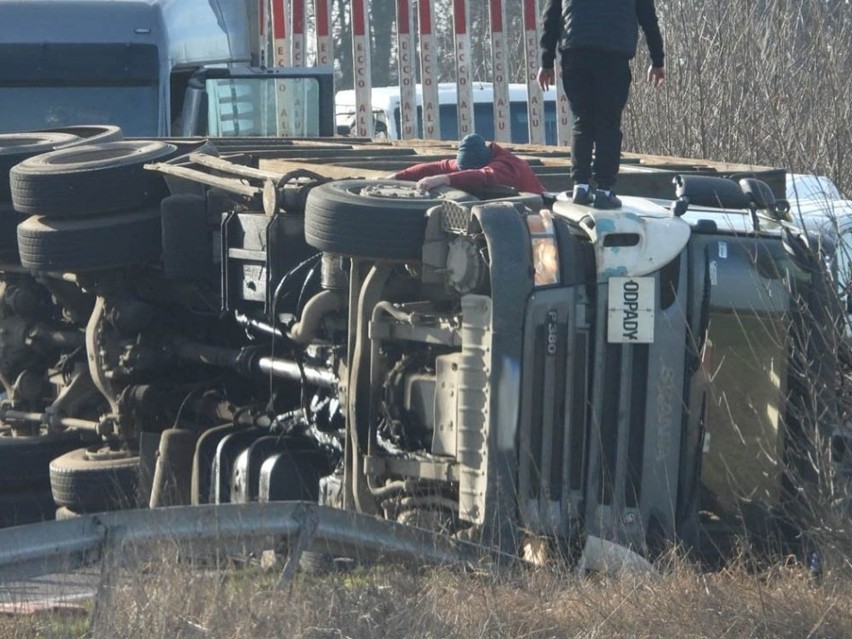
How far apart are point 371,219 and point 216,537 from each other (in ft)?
4.15

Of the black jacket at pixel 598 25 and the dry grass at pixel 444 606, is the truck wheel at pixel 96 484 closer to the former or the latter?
the dry grass at pixel 444 606

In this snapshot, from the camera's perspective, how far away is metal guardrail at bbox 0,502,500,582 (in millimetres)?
4078

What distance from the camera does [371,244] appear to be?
5.09 m

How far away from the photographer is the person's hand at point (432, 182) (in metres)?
5.36

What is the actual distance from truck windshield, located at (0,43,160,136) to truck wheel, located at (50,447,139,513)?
12.2 feet

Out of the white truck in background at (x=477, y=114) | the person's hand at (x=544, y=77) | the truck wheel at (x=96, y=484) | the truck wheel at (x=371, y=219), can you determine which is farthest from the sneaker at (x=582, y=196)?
the white truck in background at (x=477, y=114)

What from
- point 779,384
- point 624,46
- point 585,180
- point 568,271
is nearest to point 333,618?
point 568,271

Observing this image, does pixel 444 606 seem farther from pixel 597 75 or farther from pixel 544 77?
pixel 544 77

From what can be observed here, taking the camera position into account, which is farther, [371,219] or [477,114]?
[477,114]

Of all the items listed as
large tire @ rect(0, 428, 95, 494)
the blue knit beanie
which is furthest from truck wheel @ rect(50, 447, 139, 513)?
the blue knit beanie

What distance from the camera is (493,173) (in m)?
5.70

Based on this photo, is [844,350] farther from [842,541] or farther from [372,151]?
[372,151]

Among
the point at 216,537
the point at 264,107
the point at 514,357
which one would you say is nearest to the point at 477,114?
the point at 264,107

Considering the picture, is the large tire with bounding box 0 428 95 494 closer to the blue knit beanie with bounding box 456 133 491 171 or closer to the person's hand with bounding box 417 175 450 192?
the blue knit beanie with bounding box 456 133 491 171
